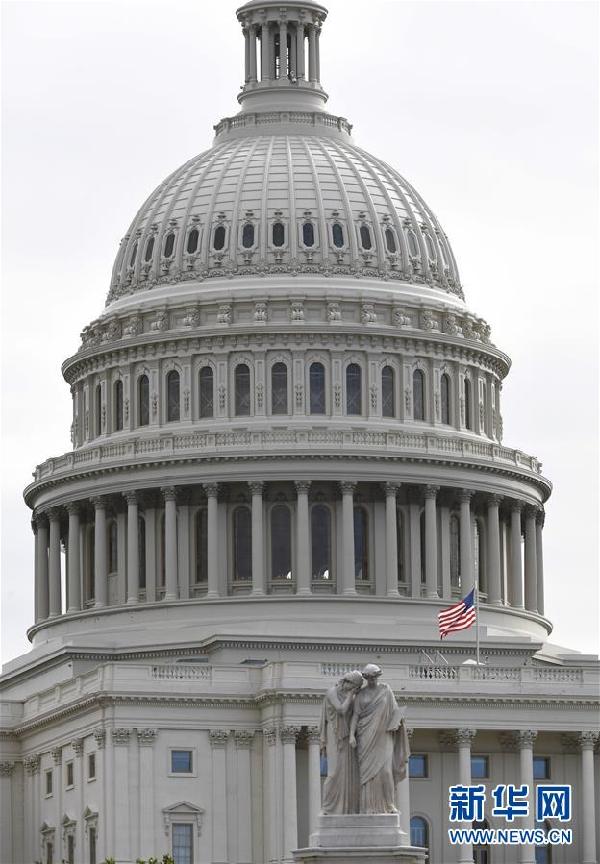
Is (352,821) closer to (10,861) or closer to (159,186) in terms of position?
(10,861)

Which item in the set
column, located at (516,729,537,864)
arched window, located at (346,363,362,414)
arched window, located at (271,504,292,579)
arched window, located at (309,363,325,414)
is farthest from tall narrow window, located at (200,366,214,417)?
column, located at (516,729,537,864)

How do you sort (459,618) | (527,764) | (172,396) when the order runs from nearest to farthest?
(527,764) → (459,618) → (172,396)

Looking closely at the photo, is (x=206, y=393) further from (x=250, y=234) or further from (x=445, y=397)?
(x=445, y=397)

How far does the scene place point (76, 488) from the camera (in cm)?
14538

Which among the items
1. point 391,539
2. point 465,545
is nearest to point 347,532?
point 391,539

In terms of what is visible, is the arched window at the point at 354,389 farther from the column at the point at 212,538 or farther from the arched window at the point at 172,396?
the arched window at the point at 172,396

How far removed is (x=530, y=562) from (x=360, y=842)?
102014mm

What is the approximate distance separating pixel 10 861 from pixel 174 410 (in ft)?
84.3

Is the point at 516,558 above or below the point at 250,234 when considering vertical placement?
below

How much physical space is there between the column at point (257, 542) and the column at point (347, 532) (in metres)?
4.16

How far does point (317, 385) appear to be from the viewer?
143750mm

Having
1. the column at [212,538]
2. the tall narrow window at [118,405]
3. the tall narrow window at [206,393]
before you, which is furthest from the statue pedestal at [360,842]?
the tall narrow window at [118,405]

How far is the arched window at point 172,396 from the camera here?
144875 mm

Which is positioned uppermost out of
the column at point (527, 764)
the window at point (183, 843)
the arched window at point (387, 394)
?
the arched window at point (387, 394)
